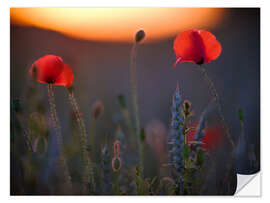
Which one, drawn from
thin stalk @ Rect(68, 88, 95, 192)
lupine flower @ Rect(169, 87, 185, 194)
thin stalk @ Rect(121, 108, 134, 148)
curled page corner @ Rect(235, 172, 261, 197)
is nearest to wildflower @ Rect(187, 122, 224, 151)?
lupine flower @ Rect(169, 87, 185, 194)

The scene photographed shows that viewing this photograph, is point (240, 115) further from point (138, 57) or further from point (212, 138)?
point (138, 57)

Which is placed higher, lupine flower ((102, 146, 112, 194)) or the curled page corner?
lupine flower ((102, 146, 112, 194))

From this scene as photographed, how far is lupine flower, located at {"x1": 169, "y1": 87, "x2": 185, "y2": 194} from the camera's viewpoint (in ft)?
5.43

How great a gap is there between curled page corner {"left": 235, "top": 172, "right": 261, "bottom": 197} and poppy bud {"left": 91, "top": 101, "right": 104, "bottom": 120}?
86 cm

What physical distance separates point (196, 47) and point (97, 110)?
646 millimetres

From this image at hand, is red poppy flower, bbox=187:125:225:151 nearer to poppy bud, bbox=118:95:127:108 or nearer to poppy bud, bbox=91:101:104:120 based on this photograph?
poppy bud, bbox=118:95:127:108

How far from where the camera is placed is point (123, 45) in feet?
6.43

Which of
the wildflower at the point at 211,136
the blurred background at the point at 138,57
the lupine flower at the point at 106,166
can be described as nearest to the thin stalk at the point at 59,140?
the blurred background at the point at 138,57

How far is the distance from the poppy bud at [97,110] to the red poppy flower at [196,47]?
51 cm

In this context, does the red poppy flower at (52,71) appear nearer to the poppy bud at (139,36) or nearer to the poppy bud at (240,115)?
the poppy bud at (139,36)

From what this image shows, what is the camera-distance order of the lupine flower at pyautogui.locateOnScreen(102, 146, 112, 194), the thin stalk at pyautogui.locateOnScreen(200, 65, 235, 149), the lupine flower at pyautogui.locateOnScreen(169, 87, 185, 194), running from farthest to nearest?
1. the thin stalk at pyautogui.locateOnScreen(200, 65, 235, 149)
2. the lupine flower at pyautogui.locateOnScreen(102, 146, 112, 194)
3. the lupine flower at pyautogui.locateOnScreen(169, 87, 185, 194)

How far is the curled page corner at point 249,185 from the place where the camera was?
1.91m

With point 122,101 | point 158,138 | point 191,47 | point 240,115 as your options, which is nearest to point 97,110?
point 122,101
